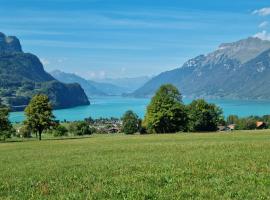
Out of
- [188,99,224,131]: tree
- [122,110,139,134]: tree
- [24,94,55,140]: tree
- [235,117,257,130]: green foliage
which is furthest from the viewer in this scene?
[235,117,257,130]: green foliage

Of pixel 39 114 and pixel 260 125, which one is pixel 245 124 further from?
pixel 39 114

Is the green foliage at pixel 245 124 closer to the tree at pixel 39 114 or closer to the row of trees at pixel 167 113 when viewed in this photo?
the row of trees at pixel 167 113

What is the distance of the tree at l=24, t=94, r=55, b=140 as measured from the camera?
81.2 metres

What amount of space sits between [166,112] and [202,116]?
1617 centimetres

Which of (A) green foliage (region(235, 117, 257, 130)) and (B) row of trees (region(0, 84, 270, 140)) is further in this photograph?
(A) green foliage (region(235, 117, 257, 130))

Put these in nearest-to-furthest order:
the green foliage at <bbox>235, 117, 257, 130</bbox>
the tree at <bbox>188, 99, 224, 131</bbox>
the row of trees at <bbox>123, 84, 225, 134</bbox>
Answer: the row of trees at <bbox>123, 84, 225, 134</bbox>
the tree at <bbox>188, 99, 224, 131</bbox>
the green foliage at <bbox>235, 117, 257, 130</bbox>

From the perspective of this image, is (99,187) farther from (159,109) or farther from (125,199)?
(159,109)

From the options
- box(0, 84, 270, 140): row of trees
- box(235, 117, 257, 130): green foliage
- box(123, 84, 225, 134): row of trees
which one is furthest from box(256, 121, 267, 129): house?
box(123, 84, 225, 134): row of trees

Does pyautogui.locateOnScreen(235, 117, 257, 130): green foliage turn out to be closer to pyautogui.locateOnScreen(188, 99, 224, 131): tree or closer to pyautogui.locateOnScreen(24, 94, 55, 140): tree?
pyautogui.locateOnScreen(188, 99, 224, 131): tree

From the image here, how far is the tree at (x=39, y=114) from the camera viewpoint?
266ft

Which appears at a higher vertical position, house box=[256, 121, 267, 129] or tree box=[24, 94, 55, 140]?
tree box=[24, 94, 55, 140]

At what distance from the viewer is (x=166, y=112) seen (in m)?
96.2

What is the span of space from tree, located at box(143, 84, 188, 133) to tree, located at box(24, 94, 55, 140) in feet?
77.2

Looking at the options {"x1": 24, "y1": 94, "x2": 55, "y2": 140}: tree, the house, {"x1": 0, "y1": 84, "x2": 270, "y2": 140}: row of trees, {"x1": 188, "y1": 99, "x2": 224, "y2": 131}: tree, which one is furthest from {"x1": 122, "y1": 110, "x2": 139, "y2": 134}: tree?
{"x1": 24, "y1": 94, "x2": 55, "y2": 140}: tree
